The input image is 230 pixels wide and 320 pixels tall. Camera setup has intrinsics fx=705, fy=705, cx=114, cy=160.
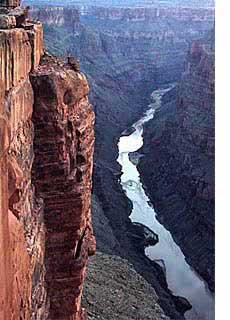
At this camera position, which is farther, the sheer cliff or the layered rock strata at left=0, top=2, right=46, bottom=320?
the sheer cliff

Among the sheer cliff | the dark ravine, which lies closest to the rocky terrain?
the dark ravine

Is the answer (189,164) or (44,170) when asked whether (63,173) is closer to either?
(44,170)

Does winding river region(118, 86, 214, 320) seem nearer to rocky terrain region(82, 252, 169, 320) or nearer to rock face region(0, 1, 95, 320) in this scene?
rocky terrain region(82, 252, 169, 320)

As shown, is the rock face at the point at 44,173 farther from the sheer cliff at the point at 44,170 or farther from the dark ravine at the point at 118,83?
the dark ravine at the point at 118,83

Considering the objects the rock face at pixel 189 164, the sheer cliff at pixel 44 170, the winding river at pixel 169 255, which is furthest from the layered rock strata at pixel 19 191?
the rock face at pixel 189 164

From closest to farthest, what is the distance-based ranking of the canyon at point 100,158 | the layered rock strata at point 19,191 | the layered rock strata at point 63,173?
the layered rock strata at point 19,191 < the canyon at point 100,158 < the layered rock strata at point 63,173

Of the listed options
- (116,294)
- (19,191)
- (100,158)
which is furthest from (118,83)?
(19,191)
